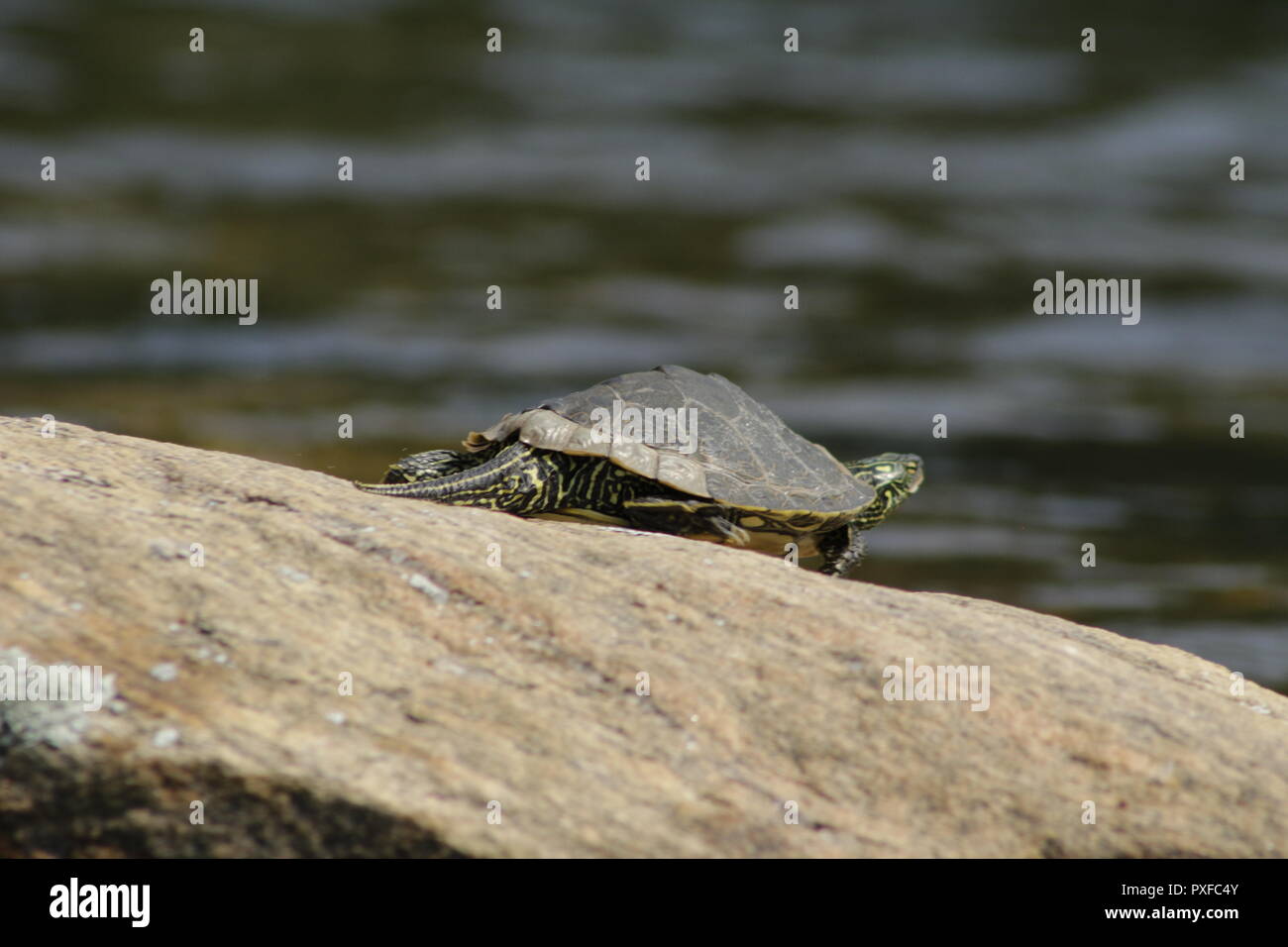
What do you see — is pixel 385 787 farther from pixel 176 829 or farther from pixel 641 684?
pixel 641 684

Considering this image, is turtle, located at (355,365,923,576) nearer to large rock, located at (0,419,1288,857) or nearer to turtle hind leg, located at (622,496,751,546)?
turtle hind leg, located at (622,496,751,546)

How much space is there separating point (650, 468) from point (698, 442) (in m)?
0.35

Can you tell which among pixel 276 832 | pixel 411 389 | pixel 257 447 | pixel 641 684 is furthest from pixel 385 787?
pixel 411 389

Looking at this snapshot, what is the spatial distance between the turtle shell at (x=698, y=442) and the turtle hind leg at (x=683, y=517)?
104 millimetres

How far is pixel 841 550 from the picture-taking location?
7391mm

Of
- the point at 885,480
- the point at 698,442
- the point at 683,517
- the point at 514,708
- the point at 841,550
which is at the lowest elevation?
the point at 514,708

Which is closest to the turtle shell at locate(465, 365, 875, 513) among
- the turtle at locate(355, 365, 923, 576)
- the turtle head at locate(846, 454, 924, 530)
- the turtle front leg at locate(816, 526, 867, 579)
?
the turtle at locate(355, 365, 923, 576)

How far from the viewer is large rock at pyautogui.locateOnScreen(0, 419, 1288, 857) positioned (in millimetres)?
4184

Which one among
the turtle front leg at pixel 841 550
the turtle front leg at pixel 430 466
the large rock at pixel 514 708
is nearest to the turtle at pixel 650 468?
the turtle front leg at pixel 430 466

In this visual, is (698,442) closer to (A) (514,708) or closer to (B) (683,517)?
(B) (683,517)

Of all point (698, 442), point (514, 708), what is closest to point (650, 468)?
point (698, 442)

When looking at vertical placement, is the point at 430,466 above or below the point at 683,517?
above

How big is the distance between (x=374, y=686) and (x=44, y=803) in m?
1.14

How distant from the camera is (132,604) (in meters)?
4.62
